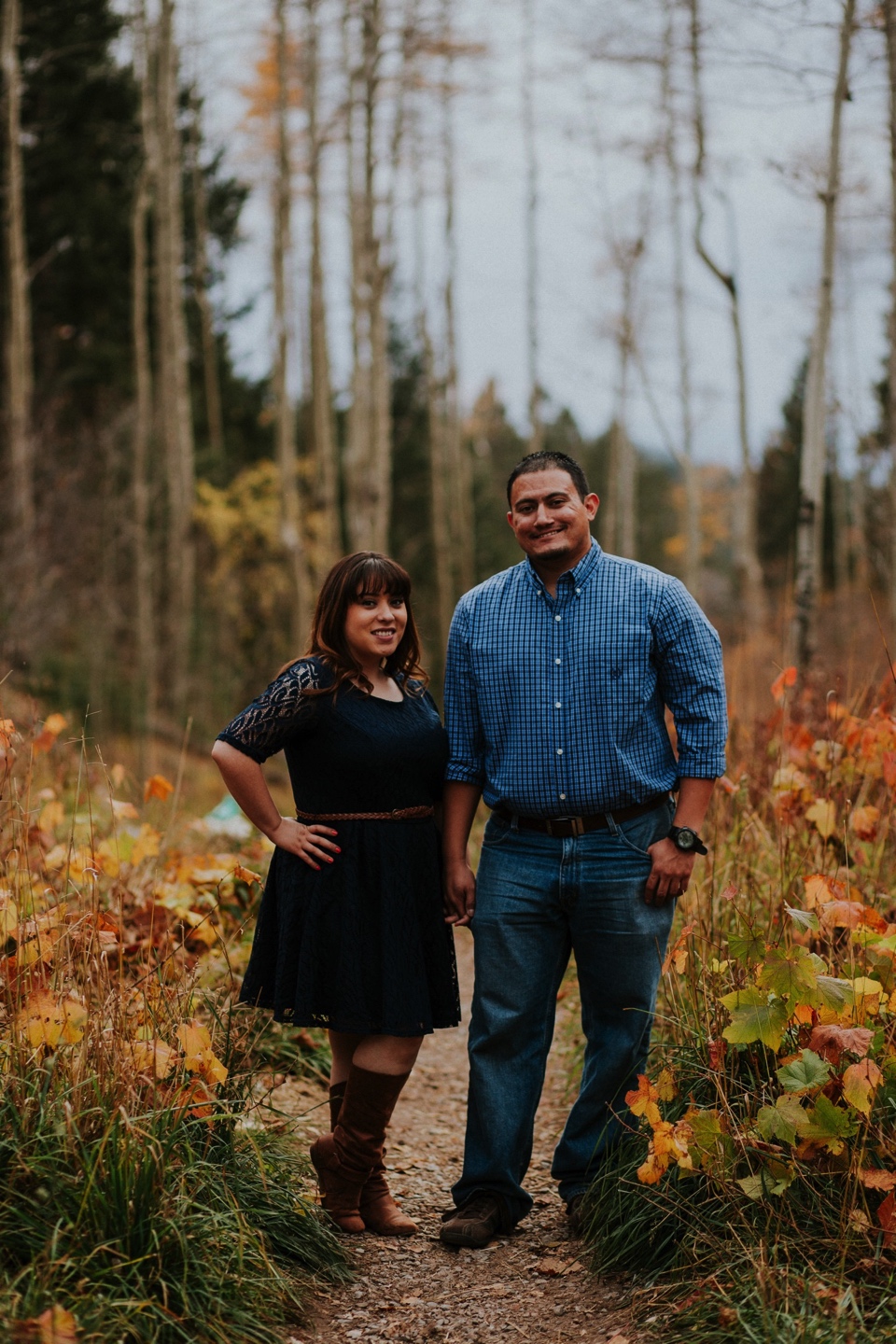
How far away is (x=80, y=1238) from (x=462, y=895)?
131 cm

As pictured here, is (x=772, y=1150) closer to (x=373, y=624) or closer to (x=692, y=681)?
(x=692, y=681)

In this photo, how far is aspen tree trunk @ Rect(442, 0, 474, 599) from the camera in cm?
1761

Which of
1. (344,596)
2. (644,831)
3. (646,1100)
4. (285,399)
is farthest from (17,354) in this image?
(646,1100)

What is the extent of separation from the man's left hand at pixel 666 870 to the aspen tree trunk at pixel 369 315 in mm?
9378

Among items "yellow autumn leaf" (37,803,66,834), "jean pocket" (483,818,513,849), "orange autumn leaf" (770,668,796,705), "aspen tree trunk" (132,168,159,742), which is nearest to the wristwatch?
"jean pocket" (483,818,513,849)

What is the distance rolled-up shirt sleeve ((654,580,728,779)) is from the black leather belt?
12 centimetres

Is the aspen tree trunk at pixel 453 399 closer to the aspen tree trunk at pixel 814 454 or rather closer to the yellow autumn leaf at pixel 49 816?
the aspen tree trunk at pixel 814 454

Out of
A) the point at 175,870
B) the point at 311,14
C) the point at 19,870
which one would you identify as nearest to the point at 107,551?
the point at 311,14

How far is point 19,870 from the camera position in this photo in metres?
2.91

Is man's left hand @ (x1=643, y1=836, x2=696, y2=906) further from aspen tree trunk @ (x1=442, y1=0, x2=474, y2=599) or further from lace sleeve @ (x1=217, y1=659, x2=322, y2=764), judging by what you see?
aspen tree trunk @ (x1=442, y1=0, x2=474, y2=599)

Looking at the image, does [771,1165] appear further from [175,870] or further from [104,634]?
[104,634]

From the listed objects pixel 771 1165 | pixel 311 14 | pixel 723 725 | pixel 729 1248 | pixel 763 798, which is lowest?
pixel 729 1248

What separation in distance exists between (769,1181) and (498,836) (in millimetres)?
1092

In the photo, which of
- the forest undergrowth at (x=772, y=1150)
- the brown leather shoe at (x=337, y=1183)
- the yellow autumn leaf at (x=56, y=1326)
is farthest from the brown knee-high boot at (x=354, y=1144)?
the yellow autumn leaf at (x=56, y=1326)
